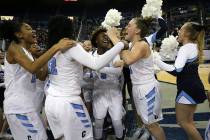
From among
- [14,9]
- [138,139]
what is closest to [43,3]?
[14,9]

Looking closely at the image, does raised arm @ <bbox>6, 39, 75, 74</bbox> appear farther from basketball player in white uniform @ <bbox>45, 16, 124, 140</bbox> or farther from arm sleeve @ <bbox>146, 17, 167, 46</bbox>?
arm sleeve @ <bbox>146, 17, 167, 46</bbox>

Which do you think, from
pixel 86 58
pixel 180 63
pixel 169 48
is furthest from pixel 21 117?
pixel 169 48

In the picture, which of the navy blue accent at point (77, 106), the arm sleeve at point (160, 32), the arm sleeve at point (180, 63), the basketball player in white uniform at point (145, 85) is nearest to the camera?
the navy blue accent at point (77, 106)

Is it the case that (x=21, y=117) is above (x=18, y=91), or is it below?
below

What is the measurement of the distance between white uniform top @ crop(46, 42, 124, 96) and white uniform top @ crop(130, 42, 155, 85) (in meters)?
1.07

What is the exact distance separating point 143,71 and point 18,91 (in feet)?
4.94

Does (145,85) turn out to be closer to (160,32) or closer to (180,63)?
(180,63)

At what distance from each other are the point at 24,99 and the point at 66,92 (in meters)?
0.46

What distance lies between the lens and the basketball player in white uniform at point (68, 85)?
3082 mm

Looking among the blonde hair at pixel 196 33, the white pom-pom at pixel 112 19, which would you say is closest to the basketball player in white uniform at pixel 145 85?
the white pom-pom at pixel 112 19

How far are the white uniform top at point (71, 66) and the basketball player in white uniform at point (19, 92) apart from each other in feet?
0.67

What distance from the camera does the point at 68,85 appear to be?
3186mm

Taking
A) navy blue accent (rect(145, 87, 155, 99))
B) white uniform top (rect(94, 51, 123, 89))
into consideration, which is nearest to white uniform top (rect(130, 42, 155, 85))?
navy blue accent (rect(145, 87, 155, 99))

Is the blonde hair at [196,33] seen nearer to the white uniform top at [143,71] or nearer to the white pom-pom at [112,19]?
the white uniform top at [143,71]
